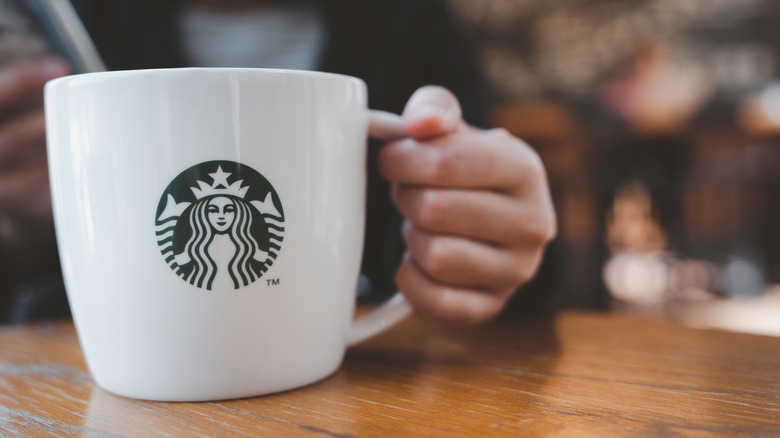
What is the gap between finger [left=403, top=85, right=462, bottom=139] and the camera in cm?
40

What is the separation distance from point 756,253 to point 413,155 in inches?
142

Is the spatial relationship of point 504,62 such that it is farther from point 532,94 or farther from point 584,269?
point 584,269

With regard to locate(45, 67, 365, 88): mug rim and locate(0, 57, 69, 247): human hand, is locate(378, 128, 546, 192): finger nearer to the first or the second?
locate(45, 67, 365, 88): mug rim

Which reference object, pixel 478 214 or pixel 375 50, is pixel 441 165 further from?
pixel 375 50

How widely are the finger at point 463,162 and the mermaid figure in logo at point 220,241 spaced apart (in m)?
0.14

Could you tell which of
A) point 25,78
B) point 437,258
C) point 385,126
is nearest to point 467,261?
point 437,258

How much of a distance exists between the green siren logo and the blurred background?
285cm

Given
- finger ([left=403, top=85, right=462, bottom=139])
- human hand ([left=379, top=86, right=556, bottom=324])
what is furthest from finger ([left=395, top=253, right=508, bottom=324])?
finger ([left=403, top=85, right=462, bottom=139])

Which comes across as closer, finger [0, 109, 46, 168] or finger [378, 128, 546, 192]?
finger [378, 128, 546, 192]

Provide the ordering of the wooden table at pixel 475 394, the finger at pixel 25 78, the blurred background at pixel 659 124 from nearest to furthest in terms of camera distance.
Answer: the wooden table at pixel 475 394
the finger at pixel 25 78
the blurred background at pixel 659 124

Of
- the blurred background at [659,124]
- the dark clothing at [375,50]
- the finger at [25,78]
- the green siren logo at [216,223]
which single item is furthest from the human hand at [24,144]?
the blurred background at [659,124]

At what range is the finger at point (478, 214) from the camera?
0.44m

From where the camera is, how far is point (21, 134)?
2.06ft

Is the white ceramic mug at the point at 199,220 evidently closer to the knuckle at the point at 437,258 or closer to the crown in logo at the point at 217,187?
the crown in logo at the point at 217,187
